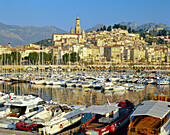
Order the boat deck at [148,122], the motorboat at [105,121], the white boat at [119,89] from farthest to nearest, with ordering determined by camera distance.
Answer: the white boat at [119,89] → the motorboat at [105,121] → the boat deck at [148,122]

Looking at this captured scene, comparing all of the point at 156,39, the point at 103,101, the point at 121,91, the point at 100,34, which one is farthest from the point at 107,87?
the point at 156,39

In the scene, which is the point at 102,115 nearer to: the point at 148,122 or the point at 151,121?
the point at 148,122

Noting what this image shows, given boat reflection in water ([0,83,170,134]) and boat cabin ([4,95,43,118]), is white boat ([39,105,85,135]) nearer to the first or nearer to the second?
boat cabin ([4,95,43,118])

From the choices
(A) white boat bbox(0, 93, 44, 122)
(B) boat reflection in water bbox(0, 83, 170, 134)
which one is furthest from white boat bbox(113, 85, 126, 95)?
(A) white boat bbox(0, 93, 44, 122)

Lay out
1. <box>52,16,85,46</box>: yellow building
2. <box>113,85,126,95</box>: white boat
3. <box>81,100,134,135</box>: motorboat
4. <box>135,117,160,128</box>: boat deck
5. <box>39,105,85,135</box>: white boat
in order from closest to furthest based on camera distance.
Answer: <box>135,117,160,128</box>: boat deck, <box>81,100,134,135</box>: motorboat, <box>39,105,85,135</box>: white boat, <box>113,85,126,95</box>: white boat, <box>52,16,85,46</box>: yellow building

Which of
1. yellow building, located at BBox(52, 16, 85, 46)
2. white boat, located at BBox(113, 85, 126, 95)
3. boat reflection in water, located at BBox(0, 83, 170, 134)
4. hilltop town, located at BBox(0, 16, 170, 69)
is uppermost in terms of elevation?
yellow building, located at BBox(52, 16, 85, 46)

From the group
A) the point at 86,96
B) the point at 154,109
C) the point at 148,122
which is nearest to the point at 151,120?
the point at 148,122

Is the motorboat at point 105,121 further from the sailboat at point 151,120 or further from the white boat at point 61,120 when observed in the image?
the white boat at point 61,120

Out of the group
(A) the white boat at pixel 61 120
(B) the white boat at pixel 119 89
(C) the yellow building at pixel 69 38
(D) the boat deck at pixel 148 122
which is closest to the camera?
(D) the boat deck at pixel 148 122

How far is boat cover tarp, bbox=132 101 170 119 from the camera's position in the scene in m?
16.0

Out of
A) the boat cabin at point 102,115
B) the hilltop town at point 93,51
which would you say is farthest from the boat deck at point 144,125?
the hilltop town at point 93,51

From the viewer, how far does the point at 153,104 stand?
59.1 ft

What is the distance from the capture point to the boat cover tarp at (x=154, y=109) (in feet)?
52.5

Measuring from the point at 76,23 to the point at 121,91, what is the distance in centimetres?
11452
